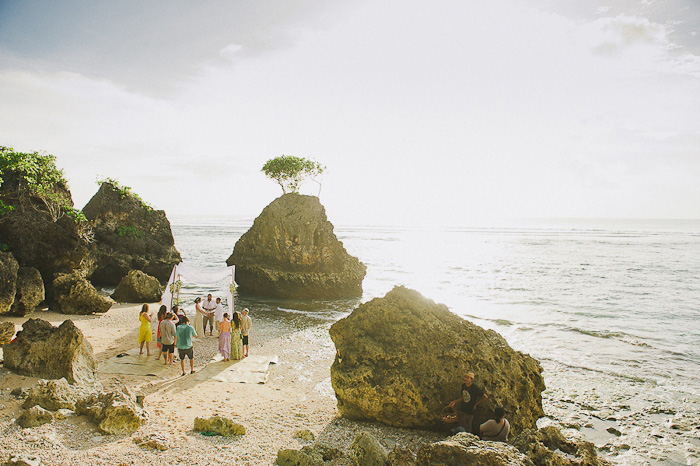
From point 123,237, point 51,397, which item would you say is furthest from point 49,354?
point 123,237

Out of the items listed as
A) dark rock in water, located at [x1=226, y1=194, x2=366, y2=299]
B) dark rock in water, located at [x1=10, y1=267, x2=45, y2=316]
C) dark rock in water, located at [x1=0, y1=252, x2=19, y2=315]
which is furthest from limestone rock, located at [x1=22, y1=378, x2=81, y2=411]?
dark rock in water, located at [x1=226, y1=194, x2=366, y2=299]

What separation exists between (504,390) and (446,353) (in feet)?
5.16

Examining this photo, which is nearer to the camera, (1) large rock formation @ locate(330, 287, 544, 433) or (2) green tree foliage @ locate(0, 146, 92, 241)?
(1) large rock formation @ locate(330, 287, 544, 433)

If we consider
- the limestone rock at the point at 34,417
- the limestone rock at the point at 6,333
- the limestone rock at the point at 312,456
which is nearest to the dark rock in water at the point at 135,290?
the limestone rock at the point at 6,333

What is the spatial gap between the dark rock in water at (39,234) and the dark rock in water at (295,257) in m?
11.1

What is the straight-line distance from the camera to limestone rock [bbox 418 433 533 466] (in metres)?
6.33

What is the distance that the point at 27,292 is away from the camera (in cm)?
1842

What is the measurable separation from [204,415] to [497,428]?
6.99 meters

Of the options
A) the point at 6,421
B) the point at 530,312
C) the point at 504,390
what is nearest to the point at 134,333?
the point at 6,421

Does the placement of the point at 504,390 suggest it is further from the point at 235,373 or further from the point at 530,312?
the point at 530,312

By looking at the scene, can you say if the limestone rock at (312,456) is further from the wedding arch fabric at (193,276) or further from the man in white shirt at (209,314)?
the man in white shirt at (209,314)

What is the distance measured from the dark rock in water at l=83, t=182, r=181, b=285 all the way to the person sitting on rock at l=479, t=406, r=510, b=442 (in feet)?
93.5

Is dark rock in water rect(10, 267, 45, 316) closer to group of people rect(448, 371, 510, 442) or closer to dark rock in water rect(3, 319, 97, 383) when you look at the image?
dark rock in water rect(3, 319, 97, 383)

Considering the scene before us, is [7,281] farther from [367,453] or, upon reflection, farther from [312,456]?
[367,453]
